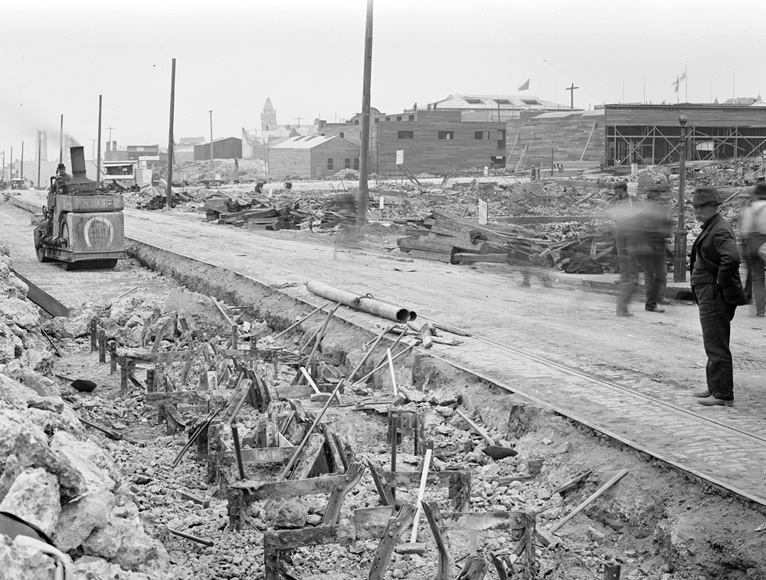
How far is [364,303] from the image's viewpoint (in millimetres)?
14242

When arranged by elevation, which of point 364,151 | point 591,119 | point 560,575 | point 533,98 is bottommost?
point 560,575

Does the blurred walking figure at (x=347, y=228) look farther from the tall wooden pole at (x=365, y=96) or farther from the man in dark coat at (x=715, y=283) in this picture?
the man in dark coat at (x=715, y=283)

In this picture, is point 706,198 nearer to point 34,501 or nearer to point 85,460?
point 85,460

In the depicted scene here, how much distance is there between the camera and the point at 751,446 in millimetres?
7609

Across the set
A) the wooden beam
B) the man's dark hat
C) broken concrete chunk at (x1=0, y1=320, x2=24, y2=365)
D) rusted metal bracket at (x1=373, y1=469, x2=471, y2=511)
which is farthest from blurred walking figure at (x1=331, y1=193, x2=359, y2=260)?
rusted metal bracket at (x1=373, y1=469, x2=471, y2=511)

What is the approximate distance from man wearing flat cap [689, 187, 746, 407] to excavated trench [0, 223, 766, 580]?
1523 mm

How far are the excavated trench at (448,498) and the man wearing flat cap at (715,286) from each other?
152 cm

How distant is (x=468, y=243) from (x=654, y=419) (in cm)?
1376

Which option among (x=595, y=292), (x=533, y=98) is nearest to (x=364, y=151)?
(x=595, y=292)

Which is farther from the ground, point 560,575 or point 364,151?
point 364,151

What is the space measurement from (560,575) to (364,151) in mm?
22090

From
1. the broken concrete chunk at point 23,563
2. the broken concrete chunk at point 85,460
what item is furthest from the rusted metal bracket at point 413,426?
the broken concrete chunk at point 23,563

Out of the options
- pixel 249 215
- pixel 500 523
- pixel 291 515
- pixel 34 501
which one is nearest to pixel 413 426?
pixel 291 515

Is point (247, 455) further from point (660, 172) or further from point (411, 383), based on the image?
point (660, 172)
